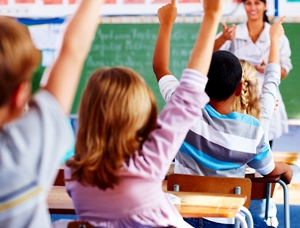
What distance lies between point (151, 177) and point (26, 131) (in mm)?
449

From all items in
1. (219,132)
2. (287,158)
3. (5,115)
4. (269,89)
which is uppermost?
(5,115)

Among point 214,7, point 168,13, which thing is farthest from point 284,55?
point 214,7

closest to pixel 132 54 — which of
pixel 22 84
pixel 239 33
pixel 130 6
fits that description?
pixel 130 6

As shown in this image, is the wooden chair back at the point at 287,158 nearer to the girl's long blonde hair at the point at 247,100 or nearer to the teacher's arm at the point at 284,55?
the girl's long blonde hair at the point at 247,100

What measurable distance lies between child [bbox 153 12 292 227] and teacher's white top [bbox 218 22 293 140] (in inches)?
88.5

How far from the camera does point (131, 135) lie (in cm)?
99

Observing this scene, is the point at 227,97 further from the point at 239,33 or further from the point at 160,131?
the point at 239,33

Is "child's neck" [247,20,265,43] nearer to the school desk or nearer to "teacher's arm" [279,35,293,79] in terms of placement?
"teacher's arm" [279,35,293,79]

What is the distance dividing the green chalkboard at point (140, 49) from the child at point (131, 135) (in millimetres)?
3320

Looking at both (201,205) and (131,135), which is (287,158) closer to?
(201,205)

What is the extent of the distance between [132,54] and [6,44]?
3848 mm

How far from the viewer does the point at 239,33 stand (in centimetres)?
391

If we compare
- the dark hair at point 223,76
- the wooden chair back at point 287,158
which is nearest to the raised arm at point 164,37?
the dark hair at point 223,76

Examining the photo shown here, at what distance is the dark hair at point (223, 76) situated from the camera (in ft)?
5.36
